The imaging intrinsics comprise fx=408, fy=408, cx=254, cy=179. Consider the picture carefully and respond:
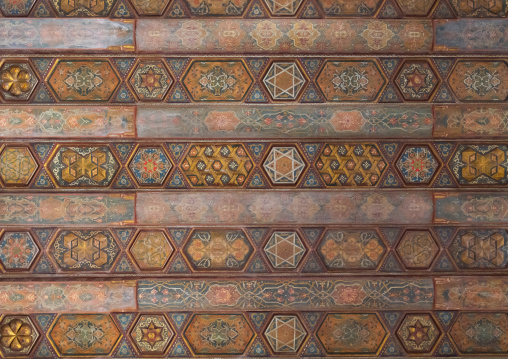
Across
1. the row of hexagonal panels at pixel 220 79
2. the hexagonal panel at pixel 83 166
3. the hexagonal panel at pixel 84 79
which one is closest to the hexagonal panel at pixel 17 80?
the row of hexagonal panels at pixel 220 79

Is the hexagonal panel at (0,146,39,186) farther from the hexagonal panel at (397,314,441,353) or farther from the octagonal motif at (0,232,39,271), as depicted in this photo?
the hexagonal panel at (397,314,441,353)

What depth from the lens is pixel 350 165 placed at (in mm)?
5062

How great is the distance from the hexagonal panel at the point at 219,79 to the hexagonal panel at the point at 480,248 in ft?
10.7

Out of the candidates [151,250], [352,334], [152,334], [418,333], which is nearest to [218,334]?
[152,334]

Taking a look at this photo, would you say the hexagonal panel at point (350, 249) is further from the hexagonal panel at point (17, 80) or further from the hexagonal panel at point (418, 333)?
the hexagonal panel at point (17, 80)

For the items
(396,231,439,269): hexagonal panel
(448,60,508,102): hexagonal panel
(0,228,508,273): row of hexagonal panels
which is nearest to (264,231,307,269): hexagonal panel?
(0,228,508,273): row of hexagonal panels

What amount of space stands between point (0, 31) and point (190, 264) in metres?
3.69

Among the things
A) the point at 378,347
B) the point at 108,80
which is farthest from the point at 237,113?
the point at 378,347

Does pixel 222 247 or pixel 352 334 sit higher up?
pixel 222 247

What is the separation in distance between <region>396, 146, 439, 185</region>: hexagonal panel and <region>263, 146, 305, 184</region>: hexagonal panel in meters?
1.25

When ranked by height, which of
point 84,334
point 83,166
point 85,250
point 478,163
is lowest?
point 84,334

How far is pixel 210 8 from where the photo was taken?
5051 millimetres

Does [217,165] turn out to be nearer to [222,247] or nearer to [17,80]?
[222,247]

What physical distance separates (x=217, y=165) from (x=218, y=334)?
2.11 meters
